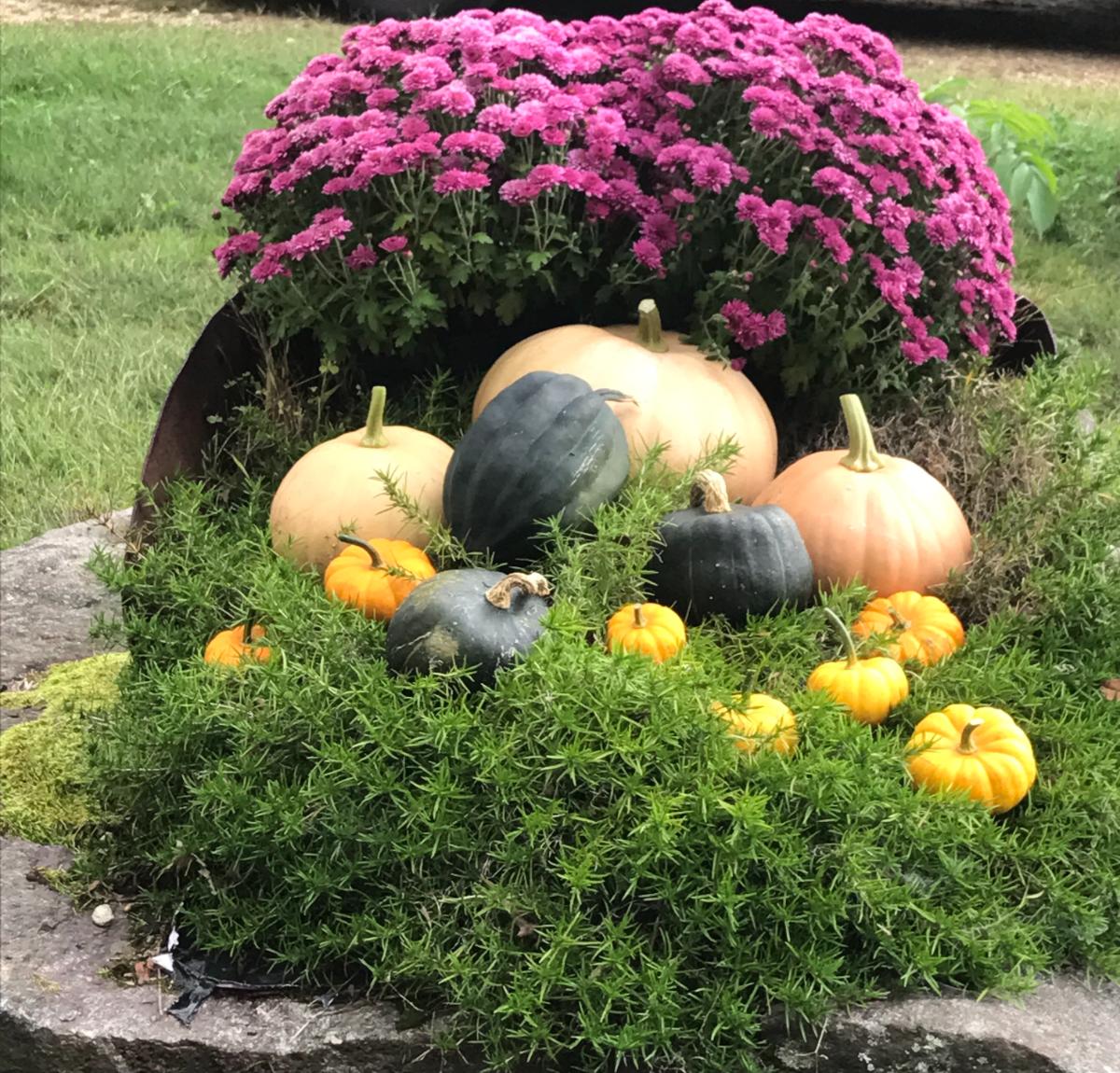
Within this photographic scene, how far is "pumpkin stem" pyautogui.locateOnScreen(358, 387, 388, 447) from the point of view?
106 inches

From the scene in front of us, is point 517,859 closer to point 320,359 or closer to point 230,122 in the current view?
point 320,359

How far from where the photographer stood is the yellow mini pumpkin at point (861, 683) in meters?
2.21

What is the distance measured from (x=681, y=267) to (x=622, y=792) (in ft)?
4.91

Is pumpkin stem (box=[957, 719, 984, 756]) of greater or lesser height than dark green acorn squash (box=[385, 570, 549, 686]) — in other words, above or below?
below

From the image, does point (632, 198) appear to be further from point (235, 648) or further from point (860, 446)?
point (235, 648)

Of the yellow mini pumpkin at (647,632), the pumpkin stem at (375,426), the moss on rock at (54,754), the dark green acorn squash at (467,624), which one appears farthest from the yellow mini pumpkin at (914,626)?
the moss on rock at (54,754)

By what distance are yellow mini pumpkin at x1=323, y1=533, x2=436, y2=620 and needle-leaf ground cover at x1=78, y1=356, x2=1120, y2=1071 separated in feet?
0.18

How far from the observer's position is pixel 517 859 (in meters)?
1.88

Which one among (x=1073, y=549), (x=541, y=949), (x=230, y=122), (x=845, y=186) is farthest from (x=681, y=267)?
(x=230, y=122)

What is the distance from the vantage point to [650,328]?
2.90m

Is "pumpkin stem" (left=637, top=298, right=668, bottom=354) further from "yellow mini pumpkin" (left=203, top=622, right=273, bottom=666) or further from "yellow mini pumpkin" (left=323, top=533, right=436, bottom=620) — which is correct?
"yellow mini pumpkin" (left=203, top=622, right=273, bottom=666)

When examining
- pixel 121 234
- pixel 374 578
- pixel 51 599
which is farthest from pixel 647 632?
pixel 121 234

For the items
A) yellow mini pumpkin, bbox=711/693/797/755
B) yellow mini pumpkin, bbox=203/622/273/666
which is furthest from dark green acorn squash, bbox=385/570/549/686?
yellow mini pumpkin, bbox=711/693/797/755

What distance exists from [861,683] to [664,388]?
880 mm
